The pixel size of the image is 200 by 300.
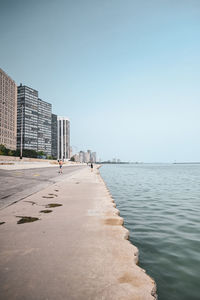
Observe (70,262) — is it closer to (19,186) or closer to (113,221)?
(113,221)

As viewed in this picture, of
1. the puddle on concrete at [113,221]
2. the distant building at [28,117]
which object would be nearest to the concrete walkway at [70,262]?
the puddle on concrete at [113,221]

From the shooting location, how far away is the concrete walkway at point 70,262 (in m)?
1.86

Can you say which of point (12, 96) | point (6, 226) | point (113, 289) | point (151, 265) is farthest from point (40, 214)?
point (12, 96)

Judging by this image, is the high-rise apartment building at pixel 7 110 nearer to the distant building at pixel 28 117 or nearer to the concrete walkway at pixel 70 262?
the distant building at pixel 28 117

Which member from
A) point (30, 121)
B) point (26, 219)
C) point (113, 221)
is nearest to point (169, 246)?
point (113, 221)

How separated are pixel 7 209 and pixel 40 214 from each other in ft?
3.90

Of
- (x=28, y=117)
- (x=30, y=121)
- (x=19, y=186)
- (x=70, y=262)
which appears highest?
(x=28, y=117)

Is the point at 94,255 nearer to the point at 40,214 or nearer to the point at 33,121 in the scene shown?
the point at 40,214

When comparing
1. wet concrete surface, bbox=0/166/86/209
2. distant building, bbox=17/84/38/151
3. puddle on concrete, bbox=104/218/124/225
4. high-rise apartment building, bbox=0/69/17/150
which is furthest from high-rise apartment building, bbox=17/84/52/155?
puddle on concrete, bbox=104/218/124/225

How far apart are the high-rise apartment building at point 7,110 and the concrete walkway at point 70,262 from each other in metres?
144

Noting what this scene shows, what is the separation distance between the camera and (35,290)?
1870mm

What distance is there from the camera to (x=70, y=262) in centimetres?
246

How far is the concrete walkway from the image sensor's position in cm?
186

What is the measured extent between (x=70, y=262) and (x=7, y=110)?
527ft
